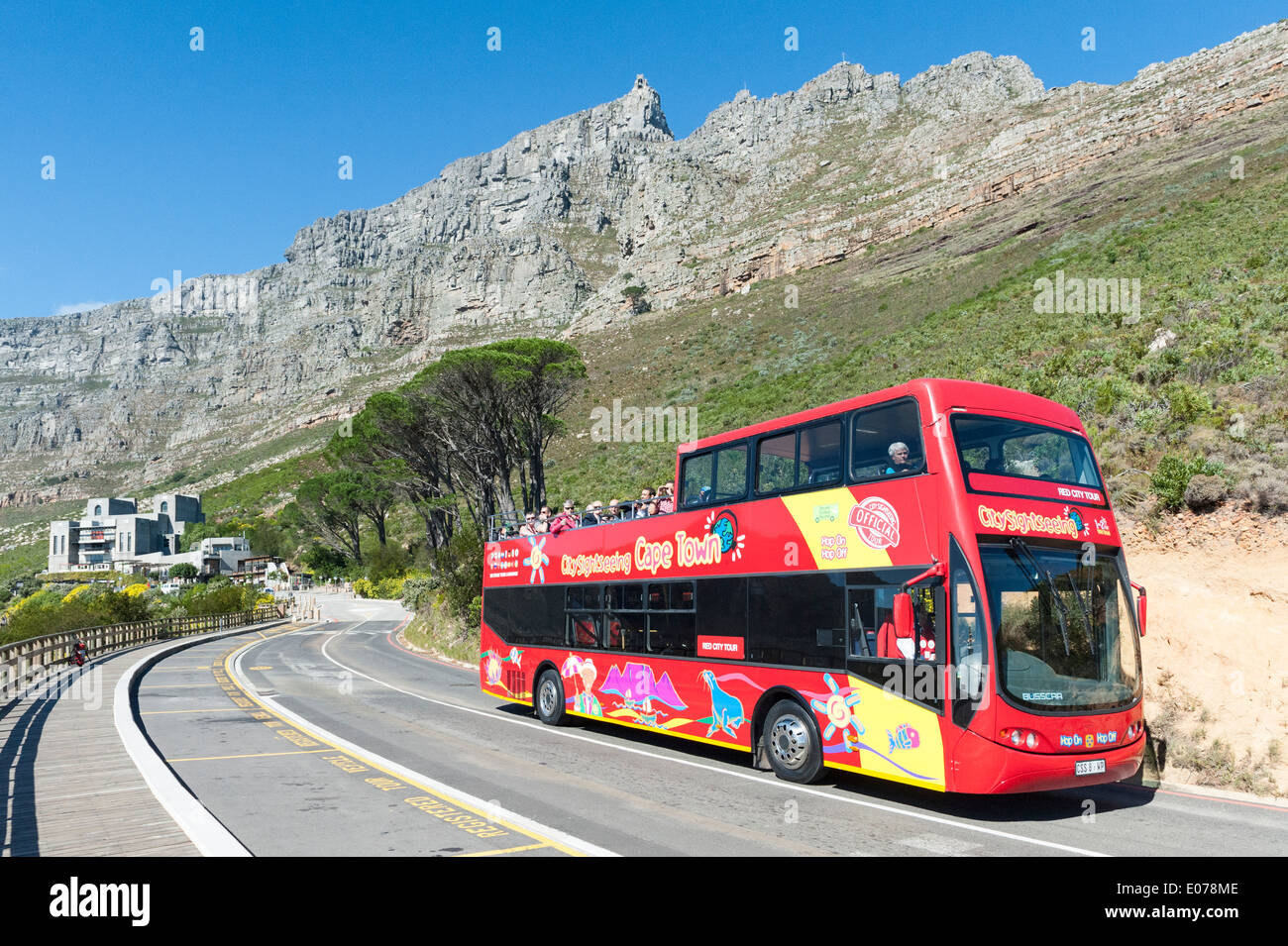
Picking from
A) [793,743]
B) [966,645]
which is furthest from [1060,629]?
[793,743]

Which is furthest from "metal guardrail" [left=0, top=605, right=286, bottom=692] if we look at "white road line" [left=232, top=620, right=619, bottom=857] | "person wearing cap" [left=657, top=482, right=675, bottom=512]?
"person wearing cap" [left=657, top=482, right=675, bottom=512]

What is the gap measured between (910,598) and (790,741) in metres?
3.05

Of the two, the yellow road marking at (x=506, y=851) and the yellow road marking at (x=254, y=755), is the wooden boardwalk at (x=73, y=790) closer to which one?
the yellow road marking at (x=254, y=755)

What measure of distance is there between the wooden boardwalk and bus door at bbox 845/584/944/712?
21.2 feet

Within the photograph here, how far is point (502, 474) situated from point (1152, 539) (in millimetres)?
32070

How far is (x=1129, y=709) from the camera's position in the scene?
27.1 feet

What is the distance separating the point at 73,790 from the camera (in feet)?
28.0

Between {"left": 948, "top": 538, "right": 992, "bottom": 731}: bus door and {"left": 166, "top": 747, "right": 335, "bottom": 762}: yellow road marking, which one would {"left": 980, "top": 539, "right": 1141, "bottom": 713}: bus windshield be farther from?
{"left": 166, "top": 747, "right": 335, "bottom": 762}: yellow road marking

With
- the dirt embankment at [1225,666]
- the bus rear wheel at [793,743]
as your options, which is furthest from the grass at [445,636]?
the dirt embankment at [1225,666]

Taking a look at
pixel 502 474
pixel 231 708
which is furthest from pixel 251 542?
pixel 231 708

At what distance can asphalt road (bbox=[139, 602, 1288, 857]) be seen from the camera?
6957 millimetres
